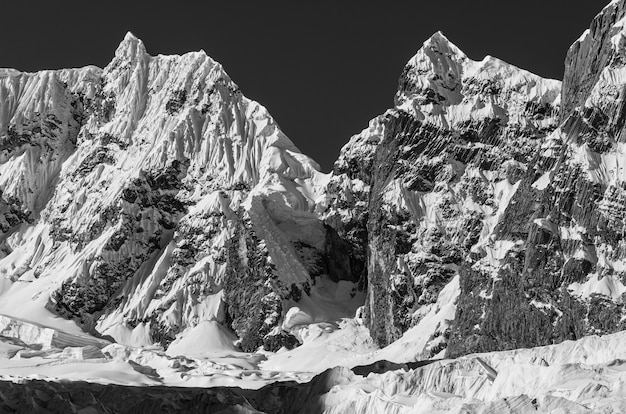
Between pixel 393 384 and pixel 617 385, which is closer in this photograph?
pixel 617 385

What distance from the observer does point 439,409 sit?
154750 millimetres

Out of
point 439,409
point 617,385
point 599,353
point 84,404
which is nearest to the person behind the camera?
point 617,385

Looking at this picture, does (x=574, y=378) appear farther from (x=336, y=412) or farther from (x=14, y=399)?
(x=14, y=399)

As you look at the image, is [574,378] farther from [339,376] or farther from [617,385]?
[339,376]

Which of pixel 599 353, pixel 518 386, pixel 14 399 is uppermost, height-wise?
pixel 599 353

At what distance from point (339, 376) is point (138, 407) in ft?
95.8

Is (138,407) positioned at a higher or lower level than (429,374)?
lower

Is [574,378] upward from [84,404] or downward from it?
upward

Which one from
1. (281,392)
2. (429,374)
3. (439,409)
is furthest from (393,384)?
(439,409)

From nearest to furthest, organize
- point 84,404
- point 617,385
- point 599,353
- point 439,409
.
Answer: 1. point 617,385
2. point 439,409
3. point 84,404
4. point 599,353

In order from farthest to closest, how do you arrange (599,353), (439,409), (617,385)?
(599,353) → (439,409) → (617,385)

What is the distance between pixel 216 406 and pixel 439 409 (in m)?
34.4

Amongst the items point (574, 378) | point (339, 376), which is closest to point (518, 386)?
point (574, 378)

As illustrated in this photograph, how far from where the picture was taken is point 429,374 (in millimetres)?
188375
